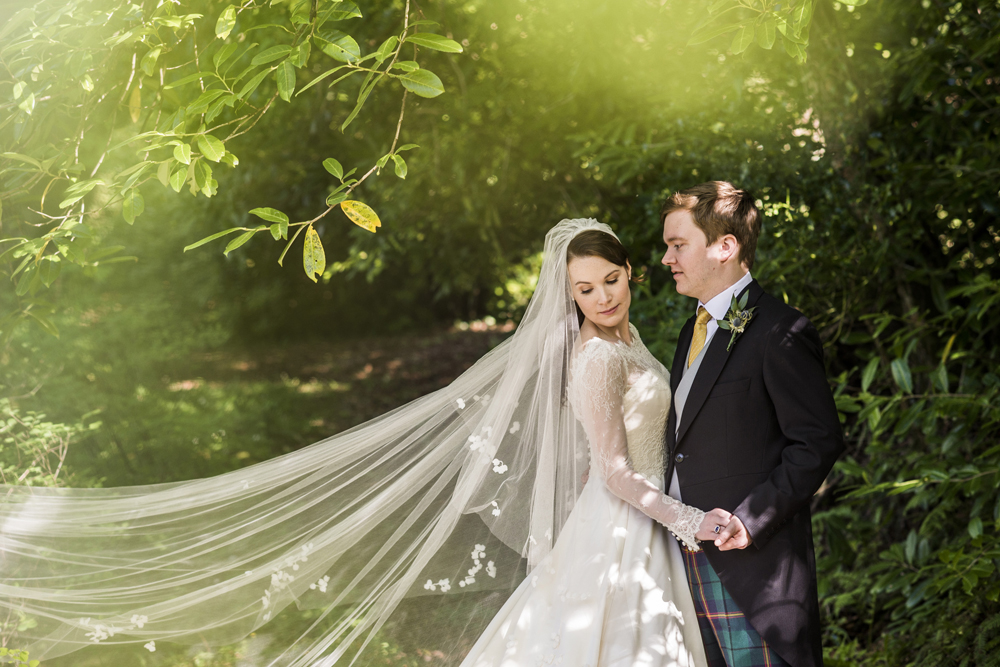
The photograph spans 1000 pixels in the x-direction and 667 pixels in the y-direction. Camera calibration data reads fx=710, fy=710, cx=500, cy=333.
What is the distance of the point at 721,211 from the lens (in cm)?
208

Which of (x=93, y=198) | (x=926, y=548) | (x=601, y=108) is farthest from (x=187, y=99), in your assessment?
(x=926, y=548)

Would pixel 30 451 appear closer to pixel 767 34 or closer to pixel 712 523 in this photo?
pixel 712 523

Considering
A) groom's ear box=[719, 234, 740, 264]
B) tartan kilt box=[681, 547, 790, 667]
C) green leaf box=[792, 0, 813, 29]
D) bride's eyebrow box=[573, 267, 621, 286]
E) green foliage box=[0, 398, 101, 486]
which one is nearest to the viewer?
green leaf box=[792, 0, 813, 29]

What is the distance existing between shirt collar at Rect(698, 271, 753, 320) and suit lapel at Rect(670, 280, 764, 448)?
2 cm

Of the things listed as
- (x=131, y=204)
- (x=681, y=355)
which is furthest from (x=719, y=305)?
(x=131, y=204)

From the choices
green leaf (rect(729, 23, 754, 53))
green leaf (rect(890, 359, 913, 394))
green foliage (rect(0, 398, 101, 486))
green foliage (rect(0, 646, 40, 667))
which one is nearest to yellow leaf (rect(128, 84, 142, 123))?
green foliage (rect(0, 398, 101, 486))

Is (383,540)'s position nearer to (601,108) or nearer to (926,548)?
(926,548)

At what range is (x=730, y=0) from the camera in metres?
1.94

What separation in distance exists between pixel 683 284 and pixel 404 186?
3.58 metres

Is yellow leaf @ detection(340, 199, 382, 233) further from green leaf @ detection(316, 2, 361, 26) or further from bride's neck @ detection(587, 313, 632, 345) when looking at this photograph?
bride's neck @ detection(587, 313, 632, 345)

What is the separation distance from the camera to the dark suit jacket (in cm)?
188

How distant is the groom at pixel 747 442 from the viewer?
1.90m

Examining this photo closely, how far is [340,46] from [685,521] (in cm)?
164

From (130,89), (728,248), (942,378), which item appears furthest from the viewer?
(942,378)
